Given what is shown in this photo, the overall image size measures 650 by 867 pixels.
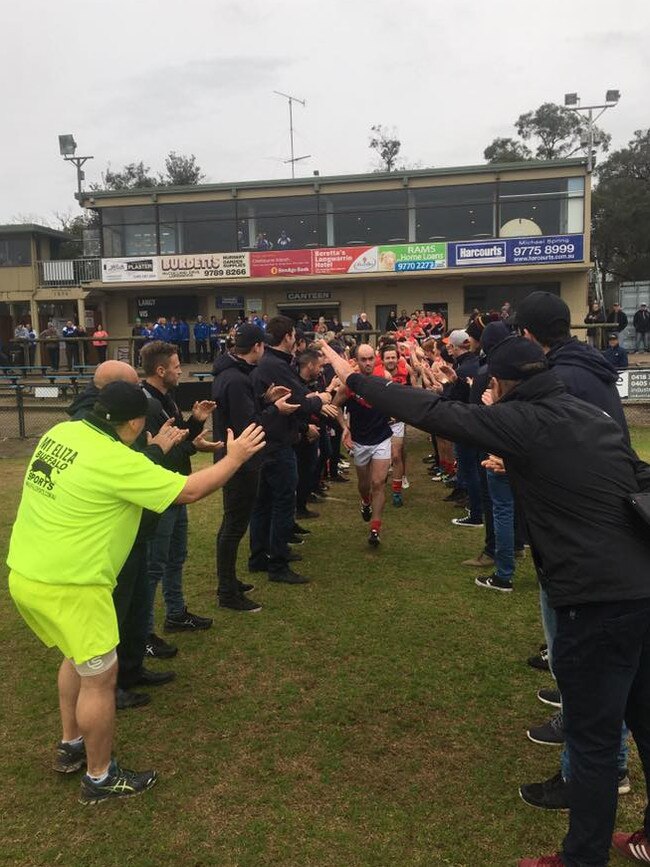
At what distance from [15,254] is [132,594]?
1222 inches

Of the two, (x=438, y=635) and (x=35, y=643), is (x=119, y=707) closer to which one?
(x=35, y=643)

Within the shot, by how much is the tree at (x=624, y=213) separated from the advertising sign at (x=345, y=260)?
2126 cm

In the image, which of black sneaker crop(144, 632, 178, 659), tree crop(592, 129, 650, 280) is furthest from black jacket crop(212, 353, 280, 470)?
tree crop(592, 129, 650, 280)

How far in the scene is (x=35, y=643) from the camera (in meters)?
4.89

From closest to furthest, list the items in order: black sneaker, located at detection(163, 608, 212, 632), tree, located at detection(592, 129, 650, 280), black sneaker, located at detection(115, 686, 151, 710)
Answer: black sneaker, located at detection(115, 686, 151, 710) → black sneaker, located at detection(163, 608, 212, 632) → tree, located at detection(592, 129, 650, 280)

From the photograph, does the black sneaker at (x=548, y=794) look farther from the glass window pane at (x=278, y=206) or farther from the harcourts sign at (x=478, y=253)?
the glass window pane at (x=278, y=206)

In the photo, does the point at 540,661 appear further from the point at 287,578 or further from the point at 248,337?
the point at 248,337

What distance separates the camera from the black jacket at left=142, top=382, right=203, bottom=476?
425cm

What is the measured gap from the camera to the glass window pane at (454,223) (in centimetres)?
2569

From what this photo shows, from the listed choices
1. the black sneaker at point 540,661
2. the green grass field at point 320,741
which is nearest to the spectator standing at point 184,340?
the green grass field at point 320,741

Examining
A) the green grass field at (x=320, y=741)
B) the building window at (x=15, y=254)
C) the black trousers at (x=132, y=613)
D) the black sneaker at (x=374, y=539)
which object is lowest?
the green grass field at (x=320, y=741)

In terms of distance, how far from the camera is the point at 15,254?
100ft

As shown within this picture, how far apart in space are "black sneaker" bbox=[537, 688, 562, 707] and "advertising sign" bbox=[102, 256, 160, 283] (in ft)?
85.8

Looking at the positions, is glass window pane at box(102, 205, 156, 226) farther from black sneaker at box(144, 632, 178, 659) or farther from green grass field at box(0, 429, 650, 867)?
black sneaker at box(144, 632, 178, 659)
